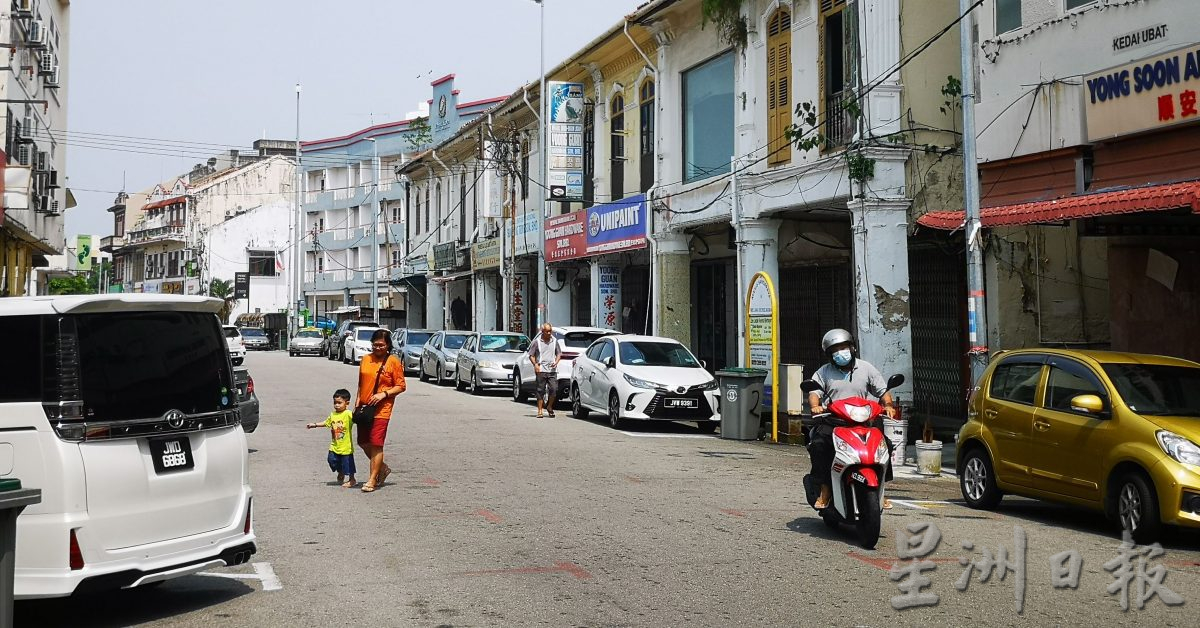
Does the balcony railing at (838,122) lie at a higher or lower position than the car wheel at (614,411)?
higher

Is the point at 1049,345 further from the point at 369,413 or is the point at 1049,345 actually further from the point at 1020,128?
the point at 369,413

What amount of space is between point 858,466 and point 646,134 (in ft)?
67.2

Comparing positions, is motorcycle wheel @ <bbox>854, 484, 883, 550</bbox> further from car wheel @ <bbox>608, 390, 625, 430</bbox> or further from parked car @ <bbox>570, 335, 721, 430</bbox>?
car wheel @ <bbox>608, 390, 625, 430</bbox>

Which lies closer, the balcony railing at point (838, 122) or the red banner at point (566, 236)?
the balcony railing at point (838, 122)

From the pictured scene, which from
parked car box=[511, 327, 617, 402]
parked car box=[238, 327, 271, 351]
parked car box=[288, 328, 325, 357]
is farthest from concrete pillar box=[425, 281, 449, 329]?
parked car box=[511, 327, 617, 402]

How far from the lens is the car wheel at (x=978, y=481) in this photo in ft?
35.4

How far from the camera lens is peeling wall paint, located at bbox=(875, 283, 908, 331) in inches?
716

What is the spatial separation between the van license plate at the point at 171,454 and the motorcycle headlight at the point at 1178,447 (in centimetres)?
711

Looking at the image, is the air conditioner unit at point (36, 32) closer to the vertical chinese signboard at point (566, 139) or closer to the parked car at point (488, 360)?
the vertical chinese signboard at point (566, 139)

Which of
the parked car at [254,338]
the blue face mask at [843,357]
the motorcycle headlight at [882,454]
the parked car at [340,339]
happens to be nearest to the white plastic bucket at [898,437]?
the blue face mask at [843,357]

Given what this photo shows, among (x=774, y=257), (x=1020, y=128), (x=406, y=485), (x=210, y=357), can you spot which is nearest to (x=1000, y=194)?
(x=1020, y=128)

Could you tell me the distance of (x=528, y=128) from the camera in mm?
37156

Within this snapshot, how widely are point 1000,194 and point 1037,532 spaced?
328 inches

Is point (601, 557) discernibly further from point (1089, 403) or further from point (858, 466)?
point (1089, 403)
